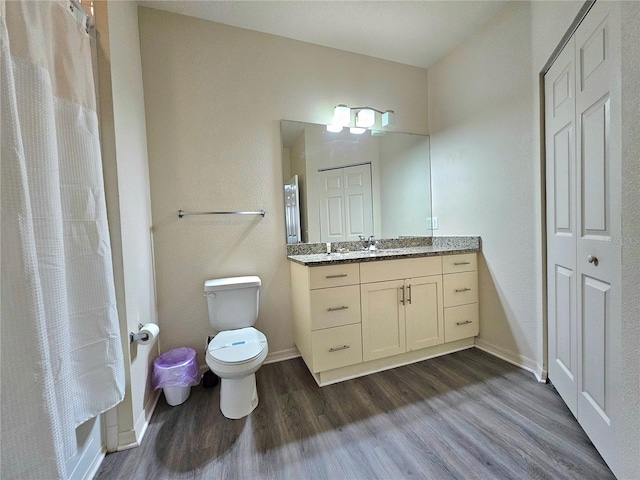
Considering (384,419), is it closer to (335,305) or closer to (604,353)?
(335,305)

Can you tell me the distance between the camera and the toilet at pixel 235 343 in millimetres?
1368

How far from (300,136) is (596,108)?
68.2 inches

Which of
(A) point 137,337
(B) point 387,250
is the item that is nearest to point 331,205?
(B) point 387,250

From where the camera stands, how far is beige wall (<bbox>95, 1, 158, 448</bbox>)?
1.20 m

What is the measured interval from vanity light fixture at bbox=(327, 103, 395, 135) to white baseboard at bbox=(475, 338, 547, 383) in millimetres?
2084

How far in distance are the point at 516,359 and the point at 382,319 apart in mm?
1033

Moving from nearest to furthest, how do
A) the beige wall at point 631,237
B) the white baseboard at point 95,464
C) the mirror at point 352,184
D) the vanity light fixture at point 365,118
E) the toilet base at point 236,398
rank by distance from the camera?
the beige wall at point 631,237, the white baseboard at point 95,464, the toilet base at point 236,398, the mirror at point 352,184, the vanity light fixture at point 365,118

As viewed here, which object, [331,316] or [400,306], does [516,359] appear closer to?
[400,306]

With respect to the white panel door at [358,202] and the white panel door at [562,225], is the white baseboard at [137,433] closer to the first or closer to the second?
the white panel door at [358,202]

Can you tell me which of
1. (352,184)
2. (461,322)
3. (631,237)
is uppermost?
(352,184)

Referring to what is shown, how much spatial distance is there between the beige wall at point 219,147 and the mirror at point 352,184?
0.13 meters

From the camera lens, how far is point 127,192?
52.8 inches

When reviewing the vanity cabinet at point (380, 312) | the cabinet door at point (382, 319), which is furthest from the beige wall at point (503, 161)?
the cabinet door at point (382, 319)

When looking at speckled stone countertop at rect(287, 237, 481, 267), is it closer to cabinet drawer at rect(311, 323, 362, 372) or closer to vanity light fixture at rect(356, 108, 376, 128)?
cabinet drawer at rect(311, 323, 362, 372)
